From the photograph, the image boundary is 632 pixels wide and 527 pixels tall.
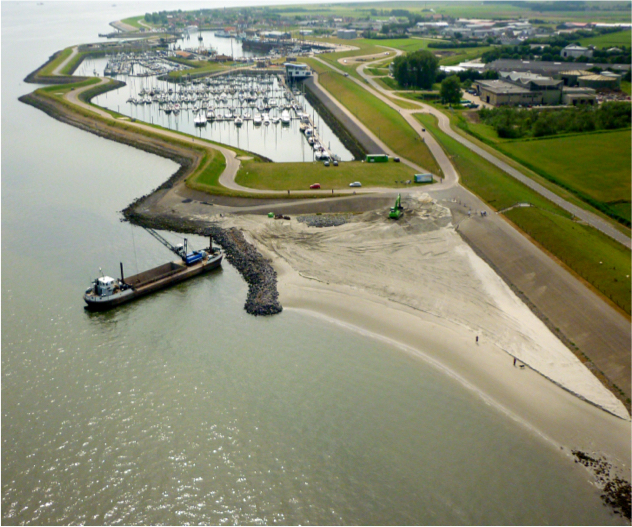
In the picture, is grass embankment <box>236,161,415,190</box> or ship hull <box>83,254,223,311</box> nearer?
ship hull <box>83,254,223,311</box>

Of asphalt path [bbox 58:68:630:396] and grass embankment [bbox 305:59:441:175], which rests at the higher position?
grass embankment [bbox 305:59:441:175]

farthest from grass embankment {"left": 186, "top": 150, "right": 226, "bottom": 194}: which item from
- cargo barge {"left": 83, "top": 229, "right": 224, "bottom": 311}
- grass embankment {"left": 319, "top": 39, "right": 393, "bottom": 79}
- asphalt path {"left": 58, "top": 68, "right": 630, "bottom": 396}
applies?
grass embankment {"left": 319, "top": 39, "right": 393, "bottom": 79}

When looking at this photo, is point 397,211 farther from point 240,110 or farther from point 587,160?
point 240,110

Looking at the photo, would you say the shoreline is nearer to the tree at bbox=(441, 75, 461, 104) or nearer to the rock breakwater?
the rock breakwater

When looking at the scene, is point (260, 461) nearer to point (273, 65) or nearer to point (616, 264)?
point (616, 264)

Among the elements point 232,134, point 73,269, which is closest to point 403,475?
point 73,269

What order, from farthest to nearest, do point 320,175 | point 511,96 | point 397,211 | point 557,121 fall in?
point 511,96 → point 557,121 → point 320,175 → point 397,211

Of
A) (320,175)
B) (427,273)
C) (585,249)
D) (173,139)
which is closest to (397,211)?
(427,273)

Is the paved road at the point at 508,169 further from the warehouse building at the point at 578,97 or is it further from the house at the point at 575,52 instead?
the house at the point at 575,52
